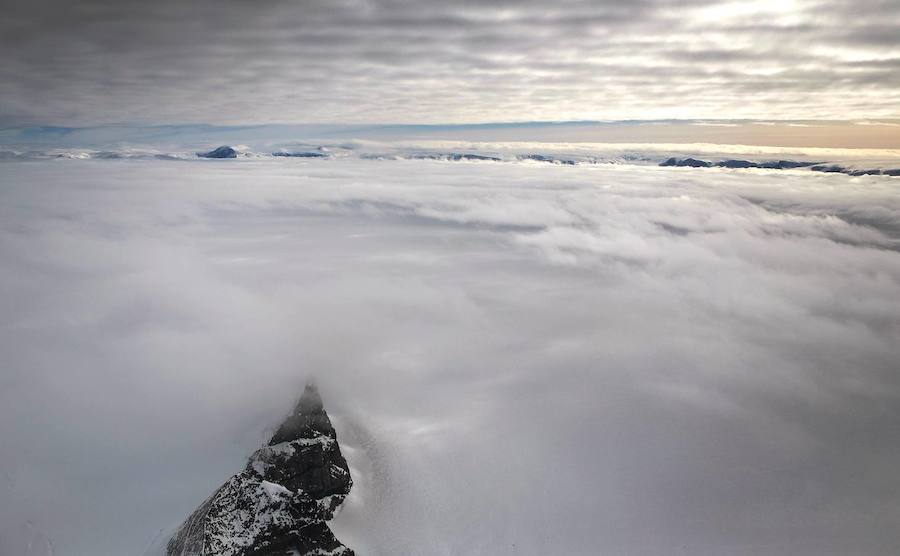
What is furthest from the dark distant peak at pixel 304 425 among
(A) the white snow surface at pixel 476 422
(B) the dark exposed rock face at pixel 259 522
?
(A) the white snow surface at pixel 476 422

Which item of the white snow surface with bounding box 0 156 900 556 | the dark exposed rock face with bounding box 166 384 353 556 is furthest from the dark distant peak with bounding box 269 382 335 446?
the white snow surface with bounding box 0 156 900 556

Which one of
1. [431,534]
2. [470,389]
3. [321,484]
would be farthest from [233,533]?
[470,389]

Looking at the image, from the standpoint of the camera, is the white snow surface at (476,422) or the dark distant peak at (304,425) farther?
the white snow surface at (476,422)

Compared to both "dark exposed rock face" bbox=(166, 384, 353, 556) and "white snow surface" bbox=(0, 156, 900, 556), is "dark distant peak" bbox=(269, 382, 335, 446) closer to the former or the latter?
"dark exposed rock face" bbox=(166, 384, 353, 556)

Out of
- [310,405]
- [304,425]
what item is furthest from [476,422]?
[304,425]

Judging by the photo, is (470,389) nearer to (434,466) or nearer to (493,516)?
(434,466)

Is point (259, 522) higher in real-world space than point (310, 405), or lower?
higher

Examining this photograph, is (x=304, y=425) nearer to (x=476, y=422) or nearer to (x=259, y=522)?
(x=259, y=522)

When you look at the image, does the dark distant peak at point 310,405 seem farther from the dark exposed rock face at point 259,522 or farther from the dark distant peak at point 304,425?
the dark exposed rock face at point 259,522
